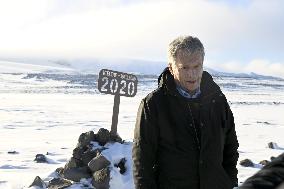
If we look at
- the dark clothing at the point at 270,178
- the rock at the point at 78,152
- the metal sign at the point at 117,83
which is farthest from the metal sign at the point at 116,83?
the dark clothing at the point at 270,178

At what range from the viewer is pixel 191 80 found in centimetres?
205

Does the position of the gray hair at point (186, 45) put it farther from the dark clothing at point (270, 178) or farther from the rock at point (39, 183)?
the rock at point (39, 183)

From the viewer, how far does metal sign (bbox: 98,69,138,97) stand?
685 cm

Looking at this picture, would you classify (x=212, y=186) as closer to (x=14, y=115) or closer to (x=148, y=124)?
(x=148, y=124)

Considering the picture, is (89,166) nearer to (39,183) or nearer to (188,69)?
(39,183)

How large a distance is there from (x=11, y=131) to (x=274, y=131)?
821 centimetres

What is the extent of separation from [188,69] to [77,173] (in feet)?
13.2

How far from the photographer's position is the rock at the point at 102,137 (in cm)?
625

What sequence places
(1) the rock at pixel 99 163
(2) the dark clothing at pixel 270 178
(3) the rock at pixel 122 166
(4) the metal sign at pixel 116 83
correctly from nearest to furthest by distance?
(2) the dark clothing at pixel 270 178 < (1) the rock at pixel 99 163 < (3) the rock at pixel 122 166 < (4) the metal sign at pixel 116 83

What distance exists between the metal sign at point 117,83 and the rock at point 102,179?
5.26ft

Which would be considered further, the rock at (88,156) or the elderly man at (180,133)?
the rock at (88,156)

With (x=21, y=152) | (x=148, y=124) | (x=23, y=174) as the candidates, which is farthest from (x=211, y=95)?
(x=21, y=152)

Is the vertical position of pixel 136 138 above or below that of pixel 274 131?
above

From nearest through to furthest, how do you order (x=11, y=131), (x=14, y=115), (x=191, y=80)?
(x=191, y=80), (x=11, y=131), (x=14, y=115)
